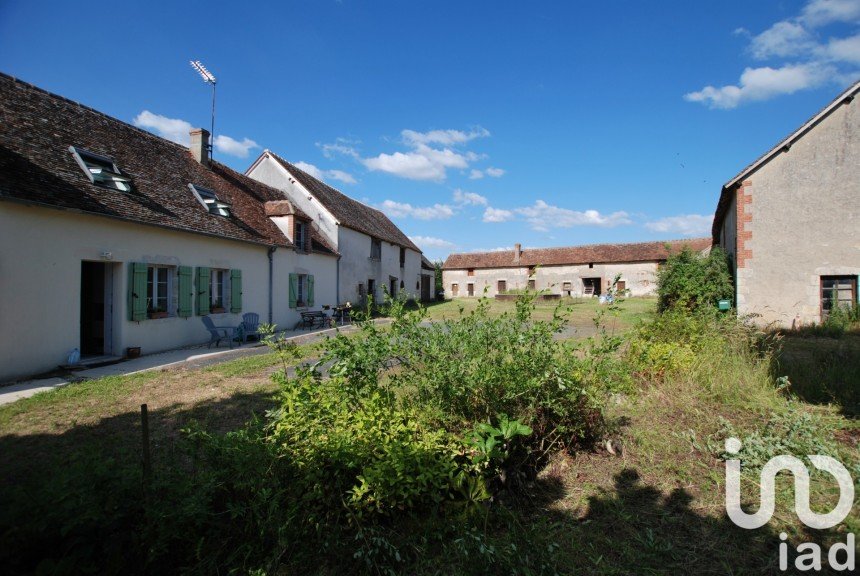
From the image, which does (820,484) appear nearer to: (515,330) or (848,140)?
(515,330)

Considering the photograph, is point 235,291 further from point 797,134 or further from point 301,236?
point 797,134

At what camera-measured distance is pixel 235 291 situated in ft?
39.7

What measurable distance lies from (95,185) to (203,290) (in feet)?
11.0

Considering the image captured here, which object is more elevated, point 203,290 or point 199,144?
point 199,144

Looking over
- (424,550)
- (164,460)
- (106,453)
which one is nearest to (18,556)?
(424,550)

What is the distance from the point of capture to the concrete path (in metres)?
→ 6.41

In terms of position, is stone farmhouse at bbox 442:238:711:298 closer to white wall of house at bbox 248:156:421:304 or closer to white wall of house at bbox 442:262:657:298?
white wall of house at bbox 442:262:657:298

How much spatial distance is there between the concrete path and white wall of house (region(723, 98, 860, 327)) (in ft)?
39.2

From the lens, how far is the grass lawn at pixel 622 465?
7.59 feet

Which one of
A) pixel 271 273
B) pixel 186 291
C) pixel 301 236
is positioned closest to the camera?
pixel 186 291

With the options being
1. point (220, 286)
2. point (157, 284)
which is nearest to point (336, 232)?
point (220, 286)

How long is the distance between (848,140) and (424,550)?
14856mm

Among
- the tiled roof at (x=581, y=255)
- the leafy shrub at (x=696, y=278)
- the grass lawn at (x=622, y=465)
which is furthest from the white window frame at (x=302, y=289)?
the tiled roof at (x=581, y=255)

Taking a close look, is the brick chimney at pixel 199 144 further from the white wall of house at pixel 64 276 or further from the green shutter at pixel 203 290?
the green shutter at pixel 203 290
